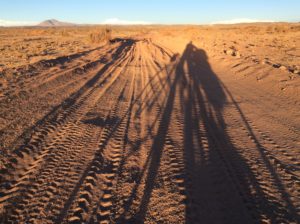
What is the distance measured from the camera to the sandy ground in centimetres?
397

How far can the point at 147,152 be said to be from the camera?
5609 mm

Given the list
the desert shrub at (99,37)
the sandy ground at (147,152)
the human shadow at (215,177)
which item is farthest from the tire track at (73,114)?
the desert shrub at (99,37)

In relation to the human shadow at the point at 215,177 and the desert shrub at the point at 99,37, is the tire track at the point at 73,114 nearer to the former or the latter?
the human shadow at the point at 215,177

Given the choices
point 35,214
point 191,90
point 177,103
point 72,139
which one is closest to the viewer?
point 35,214

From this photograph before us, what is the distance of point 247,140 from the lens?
6289mm

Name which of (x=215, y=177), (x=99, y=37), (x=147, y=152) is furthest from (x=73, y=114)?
(x=99, y=37)

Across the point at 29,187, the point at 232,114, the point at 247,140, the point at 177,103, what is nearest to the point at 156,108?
the point at 177,103

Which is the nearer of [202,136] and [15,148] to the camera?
[15,148]

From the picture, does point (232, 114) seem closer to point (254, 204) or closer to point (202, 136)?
point (202, 136)

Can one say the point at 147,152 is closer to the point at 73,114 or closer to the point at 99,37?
the point at 73,114

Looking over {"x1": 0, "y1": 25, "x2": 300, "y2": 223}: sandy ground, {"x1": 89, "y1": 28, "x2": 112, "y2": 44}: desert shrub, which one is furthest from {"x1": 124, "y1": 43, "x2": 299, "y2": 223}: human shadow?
{"x1": 89, "y1": 28, "x2": 112, "y2": 44}: desert shrub

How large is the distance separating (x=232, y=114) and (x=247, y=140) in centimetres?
182

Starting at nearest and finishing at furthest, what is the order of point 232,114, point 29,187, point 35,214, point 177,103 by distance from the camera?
point 35,214, point 29,187, point 232,114, point 177,103

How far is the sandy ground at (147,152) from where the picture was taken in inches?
156
